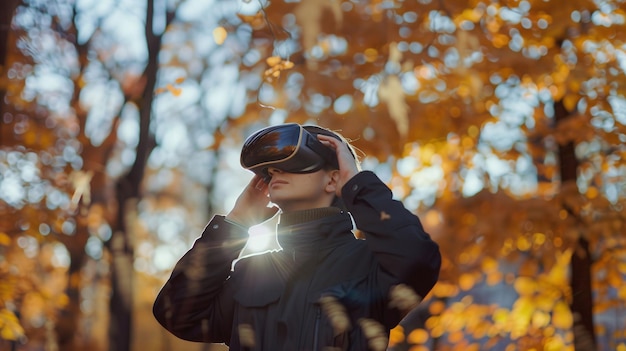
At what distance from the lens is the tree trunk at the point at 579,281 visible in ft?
16.4

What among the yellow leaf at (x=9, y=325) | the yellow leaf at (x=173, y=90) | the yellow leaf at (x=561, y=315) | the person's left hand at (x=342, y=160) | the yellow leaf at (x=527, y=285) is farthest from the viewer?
the yellow leaf at (x=561, y=315)

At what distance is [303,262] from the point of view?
2238mm

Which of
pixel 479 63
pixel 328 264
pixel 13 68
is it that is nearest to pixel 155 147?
pixel 13 68

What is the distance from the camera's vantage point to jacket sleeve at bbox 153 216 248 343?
7.66ft

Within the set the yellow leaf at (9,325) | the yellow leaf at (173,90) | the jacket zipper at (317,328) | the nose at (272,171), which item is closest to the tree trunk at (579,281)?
the yellow leaf at (173,90)

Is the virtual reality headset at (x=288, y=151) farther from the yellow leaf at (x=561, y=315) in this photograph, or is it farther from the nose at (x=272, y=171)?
the yellow leaf at (x=561, y=315)

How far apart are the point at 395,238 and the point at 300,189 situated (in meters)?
0.37

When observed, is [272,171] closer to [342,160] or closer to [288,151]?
[288,151]

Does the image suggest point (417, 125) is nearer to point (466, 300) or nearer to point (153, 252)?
point (466, 300)

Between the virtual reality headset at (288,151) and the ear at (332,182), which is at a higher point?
the virtual reality headset at (288,151)

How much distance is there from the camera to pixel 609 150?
→ 5.41 m

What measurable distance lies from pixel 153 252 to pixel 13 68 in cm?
1517

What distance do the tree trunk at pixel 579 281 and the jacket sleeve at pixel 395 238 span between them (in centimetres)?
314

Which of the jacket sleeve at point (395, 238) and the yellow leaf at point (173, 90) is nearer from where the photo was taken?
the jacket sleeve at point (395, 238)
